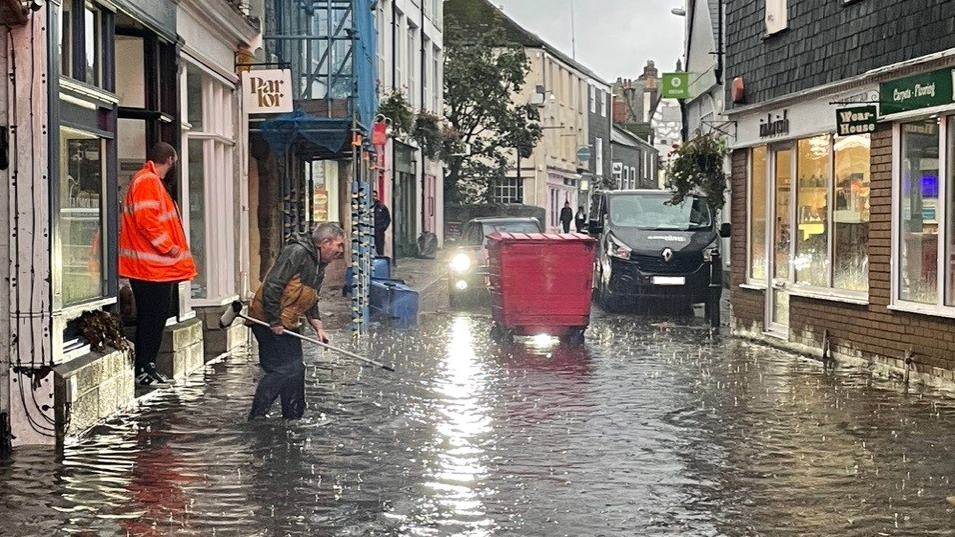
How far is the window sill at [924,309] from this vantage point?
13250 mm

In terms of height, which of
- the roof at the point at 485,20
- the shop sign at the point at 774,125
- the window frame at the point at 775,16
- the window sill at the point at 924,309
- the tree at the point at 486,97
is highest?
the roof at the point at 485,20

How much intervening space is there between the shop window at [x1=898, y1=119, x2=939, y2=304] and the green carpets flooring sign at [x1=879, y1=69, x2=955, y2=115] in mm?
220

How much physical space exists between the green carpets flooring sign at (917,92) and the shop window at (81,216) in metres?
7.22

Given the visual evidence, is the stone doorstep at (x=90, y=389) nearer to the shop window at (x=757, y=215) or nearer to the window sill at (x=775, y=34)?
the window sill at (x=775, y=34)

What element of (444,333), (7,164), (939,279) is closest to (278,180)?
(444,333)

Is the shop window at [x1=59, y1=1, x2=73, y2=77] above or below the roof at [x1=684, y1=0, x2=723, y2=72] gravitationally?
below

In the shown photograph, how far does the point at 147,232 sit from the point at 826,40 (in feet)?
26.9

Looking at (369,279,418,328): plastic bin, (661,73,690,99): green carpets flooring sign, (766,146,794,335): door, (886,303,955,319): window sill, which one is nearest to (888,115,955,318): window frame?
(886,303,955,319): window sill

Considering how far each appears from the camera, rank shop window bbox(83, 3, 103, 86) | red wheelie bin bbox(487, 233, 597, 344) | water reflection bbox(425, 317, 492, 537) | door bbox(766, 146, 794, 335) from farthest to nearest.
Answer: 1. red wheelie bin bbox(487, 233, 597, 344)
2. door bbox(766, 146, 794, 335)
3. shop window bbox(83, 3, 103, 86)
4. water reflection bbox(425, 317, 492, 537)

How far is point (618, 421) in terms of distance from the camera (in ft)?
36.3

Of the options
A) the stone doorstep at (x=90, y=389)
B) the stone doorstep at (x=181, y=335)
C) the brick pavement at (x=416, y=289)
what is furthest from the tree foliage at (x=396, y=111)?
the stone doorstep at (x=90, y=389)

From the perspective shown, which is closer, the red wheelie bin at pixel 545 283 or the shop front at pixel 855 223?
the shop front at pixel 855 223

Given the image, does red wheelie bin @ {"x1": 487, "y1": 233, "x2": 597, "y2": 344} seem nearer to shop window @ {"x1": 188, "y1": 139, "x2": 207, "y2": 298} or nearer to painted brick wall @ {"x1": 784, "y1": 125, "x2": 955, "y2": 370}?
painted brick wall @ {"x1": 784, "y1": 125, "x2": 955, "y2": 370}

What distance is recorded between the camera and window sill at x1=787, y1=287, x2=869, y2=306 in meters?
15.5
